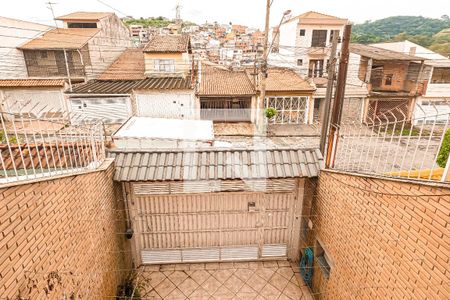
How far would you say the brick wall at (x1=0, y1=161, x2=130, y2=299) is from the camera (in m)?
2.94

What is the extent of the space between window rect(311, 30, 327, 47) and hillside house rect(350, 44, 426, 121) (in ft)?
12.0

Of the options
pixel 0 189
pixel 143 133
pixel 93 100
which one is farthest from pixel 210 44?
pixel 0 189

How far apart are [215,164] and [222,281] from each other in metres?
2.98

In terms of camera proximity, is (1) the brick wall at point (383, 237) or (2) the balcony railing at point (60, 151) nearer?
(1) the brick wall at point (383, 237)

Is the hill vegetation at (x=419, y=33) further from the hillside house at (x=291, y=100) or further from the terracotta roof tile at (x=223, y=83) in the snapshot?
the terracotta roof tile at (x=223, y=83)

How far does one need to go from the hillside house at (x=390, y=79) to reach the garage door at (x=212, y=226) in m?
→ 18.0

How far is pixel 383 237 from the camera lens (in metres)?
3.96

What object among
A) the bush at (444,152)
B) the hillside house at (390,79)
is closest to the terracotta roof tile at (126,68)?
the hillside house at (390,79)

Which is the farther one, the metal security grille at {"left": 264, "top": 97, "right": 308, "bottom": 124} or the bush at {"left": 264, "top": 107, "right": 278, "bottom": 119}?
the metal security grille at {"left": 264, "top": 97, "right": 308, "bottom": 124}

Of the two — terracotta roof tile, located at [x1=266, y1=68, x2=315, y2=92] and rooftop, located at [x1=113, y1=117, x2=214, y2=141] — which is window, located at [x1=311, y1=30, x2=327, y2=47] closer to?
terracotta roof tile, located at [x1=266, y1=68, x2=315, y2=92]

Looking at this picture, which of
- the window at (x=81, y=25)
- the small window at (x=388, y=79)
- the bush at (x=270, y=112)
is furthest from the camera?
the window at (x=81, y=25)

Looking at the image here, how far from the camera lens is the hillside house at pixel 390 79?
21062mm

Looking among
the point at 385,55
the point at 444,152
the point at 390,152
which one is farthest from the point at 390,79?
the point at 390,152

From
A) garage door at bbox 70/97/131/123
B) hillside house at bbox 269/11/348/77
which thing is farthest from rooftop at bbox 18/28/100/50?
hillside house at bbox 269/11/348/77
